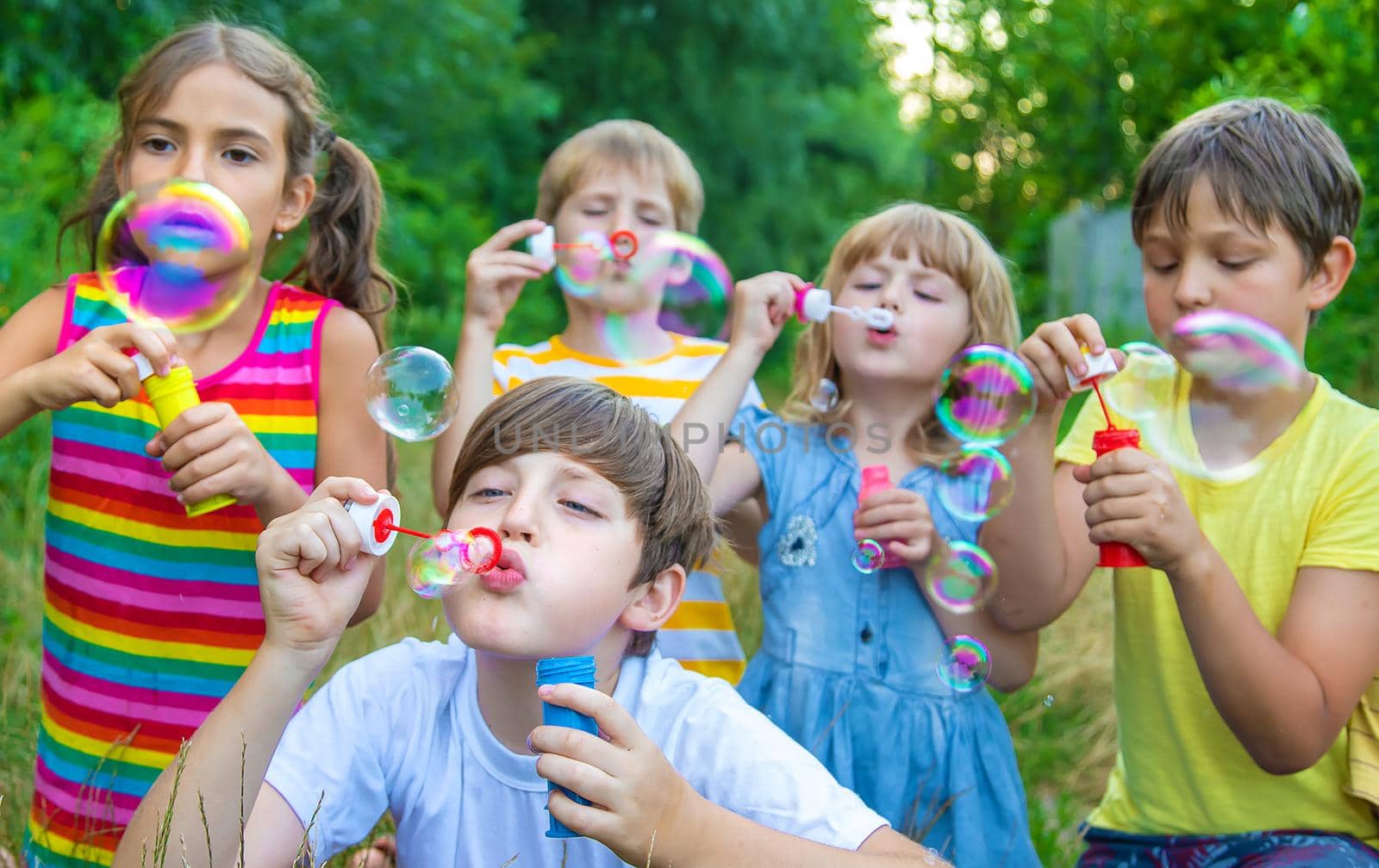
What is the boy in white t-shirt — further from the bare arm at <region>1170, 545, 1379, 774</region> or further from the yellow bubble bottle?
the bare arm at <region>1170, 545, 1379, 774</region>

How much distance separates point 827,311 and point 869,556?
18.3 inches

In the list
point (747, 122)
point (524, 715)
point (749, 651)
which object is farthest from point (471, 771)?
point (747, 122)

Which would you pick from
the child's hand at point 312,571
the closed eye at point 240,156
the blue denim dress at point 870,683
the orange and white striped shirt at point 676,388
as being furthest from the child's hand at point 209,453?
the blue denim dress at point 870,683

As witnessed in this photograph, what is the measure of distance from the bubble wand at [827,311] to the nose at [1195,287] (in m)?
0.50

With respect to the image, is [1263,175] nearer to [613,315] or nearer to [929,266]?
[929,266]

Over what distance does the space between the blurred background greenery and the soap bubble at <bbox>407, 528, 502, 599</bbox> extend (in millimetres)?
1222

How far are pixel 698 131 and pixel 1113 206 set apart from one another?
425 cm

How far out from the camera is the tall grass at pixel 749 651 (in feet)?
9.36

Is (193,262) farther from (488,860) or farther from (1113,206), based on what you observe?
(1113,206)

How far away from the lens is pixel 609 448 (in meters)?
1.76

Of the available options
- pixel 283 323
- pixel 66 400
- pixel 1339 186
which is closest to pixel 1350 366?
pixel 1339 186

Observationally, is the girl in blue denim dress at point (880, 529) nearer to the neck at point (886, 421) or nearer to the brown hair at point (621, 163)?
the neck at point (886, 421)

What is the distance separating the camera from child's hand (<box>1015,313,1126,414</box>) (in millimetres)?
1968

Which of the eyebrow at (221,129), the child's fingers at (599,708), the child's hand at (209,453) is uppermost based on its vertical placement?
the eyebrow at (221,129)
